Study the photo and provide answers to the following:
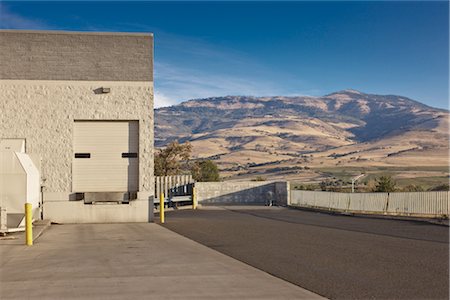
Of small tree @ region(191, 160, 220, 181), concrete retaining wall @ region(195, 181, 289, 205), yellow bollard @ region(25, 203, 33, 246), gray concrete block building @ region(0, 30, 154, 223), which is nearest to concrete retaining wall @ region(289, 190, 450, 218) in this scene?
concrete retaining wall @ region(195, 181, 289, 205)

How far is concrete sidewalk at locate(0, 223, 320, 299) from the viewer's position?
8703mm

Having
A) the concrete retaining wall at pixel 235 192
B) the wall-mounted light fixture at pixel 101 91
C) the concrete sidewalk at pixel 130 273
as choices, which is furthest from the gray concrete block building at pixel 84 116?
the concrete retaining wall at pixel 235 192

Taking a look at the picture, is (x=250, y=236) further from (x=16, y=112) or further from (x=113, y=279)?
(x=16, y=112)

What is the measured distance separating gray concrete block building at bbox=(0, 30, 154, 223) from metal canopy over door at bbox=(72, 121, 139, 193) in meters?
0.04

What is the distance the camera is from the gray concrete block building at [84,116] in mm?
22766

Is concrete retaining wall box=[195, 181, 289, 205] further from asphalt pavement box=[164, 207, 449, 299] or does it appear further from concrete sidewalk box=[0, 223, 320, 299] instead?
concrete sidewalk box=[0, 223, 320, 299]

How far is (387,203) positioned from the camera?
Answer: 31172 mm

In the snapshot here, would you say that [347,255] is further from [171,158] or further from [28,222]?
[171,158]

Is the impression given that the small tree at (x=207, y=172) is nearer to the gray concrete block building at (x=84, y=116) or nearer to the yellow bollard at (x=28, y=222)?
the gray concrete block building at (x=84, y=116)

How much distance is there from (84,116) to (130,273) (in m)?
13.7

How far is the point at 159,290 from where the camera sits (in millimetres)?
8867

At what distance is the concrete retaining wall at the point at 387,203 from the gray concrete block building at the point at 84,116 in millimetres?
13475

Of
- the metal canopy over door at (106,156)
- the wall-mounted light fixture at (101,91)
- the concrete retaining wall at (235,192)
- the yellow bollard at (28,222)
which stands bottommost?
the concrete retaining wall at (235,192)

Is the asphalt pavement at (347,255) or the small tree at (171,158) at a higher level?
the small tree at (171,158)
